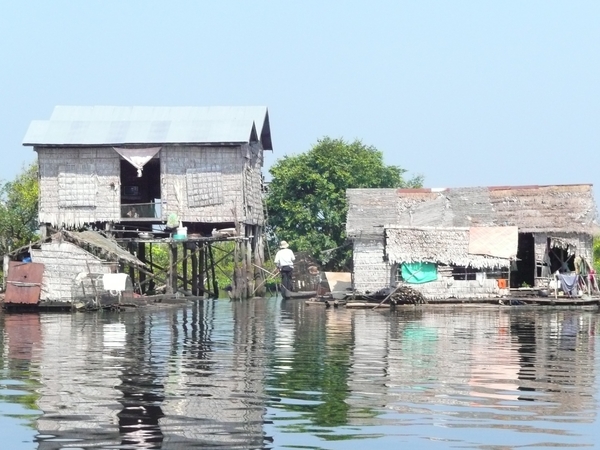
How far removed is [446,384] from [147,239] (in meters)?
23.8

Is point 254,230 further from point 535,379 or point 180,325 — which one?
point 535,379

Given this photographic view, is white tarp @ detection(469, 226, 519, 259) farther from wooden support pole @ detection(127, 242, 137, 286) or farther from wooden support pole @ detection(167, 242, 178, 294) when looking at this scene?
wooden support pole @ detection(127, 242, 137, 286)

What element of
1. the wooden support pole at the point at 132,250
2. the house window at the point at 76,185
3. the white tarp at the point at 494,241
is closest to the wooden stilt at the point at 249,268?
the wooden support pole at the point at 132,250

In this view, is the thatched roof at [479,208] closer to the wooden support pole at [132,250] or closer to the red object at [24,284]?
the red object at [24,284]

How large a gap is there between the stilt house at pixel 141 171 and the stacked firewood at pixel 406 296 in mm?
7705

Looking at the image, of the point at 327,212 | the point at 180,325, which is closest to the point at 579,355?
the point at 180,325

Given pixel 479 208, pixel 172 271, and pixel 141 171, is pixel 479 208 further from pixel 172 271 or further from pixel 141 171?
pixel 141 171

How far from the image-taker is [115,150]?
37062mm

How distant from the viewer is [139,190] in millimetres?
41562

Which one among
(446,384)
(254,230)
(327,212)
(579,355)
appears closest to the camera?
(446,384)

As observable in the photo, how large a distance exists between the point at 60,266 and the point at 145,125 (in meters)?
9.49

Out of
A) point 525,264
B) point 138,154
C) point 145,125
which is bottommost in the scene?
point 525,264

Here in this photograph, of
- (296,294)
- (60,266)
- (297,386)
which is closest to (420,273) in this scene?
(296,294)

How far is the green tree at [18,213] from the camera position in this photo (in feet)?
132
